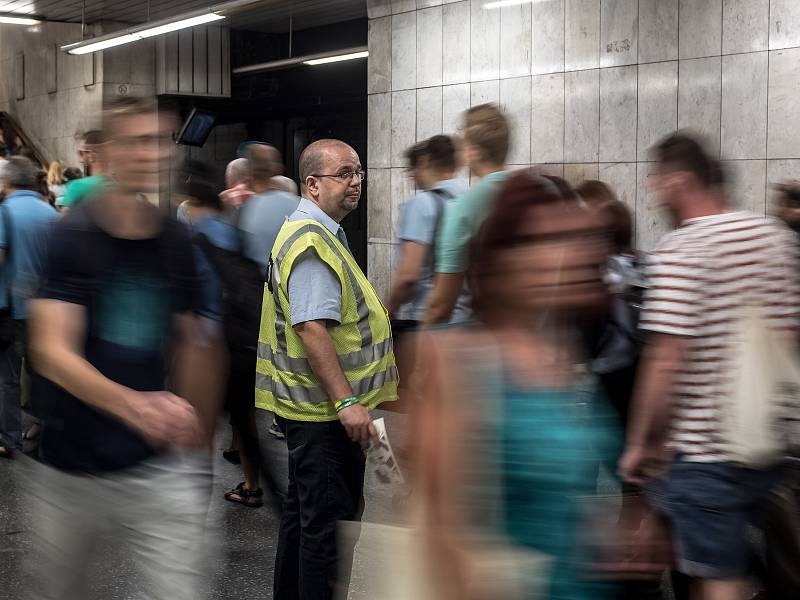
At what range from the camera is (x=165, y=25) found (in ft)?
41.7

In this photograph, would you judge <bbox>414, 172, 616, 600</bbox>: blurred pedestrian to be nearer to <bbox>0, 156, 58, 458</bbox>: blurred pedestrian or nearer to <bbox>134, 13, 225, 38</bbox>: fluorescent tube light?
<bbox>0, 156, 58, 458</bbox>: blurred pedestrian

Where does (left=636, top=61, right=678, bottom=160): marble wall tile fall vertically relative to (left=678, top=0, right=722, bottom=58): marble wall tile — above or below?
below

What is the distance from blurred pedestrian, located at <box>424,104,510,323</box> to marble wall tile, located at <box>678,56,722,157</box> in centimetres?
424

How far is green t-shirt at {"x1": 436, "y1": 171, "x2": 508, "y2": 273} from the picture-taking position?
4.00 m

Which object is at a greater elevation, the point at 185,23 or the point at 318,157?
the point at 185,23

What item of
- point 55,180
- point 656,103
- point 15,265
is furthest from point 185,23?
point 15,265

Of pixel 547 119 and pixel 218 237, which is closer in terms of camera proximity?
pixel 218 237

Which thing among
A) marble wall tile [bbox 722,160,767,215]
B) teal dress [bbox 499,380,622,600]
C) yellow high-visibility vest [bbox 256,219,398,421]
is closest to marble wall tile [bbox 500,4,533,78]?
marble wall tile [bbox 722,160,767,215]

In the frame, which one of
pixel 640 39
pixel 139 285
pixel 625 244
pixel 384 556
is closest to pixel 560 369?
pixel 384 556

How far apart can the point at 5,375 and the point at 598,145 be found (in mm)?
5078

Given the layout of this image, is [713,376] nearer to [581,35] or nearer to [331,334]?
[331,334]

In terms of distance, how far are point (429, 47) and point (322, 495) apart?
8024 millimetres

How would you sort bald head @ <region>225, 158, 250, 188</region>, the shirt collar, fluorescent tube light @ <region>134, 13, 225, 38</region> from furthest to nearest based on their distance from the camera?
fluorescent tube light @ <region>134, 13, 225, 38</region>, bald head @ <region>225, 158, 250, 188</region>, the shirt collar

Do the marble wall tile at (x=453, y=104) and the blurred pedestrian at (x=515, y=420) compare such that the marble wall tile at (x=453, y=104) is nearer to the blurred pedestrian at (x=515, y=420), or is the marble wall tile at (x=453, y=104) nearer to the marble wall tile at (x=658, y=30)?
the marble wall tile at (x=658, y=30)
